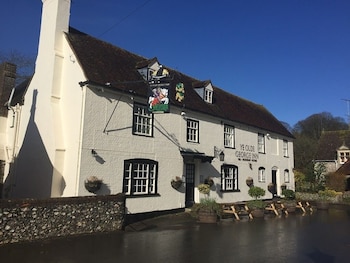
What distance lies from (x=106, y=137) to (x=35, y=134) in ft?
13.7

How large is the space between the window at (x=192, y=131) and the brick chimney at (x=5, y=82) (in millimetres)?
11546

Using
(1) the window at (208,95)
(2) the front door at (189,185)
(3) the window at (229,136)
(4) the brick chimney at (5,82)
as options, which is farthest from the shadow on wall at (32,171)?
(3) the window at (229,136)

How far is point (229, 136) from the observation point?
73.4 ft

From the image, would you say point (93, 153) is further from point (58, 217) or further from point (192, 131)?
point (192, 131)

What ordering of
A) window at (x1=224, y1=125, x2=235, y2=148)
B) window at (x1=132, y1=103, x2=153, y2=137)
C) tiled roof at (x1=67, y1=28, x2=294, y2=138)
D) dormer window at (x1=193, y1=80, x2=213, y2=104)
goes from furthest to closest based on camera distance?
window at (x1=224, y1=125, x2=235, y2=148) → dormer window at (x1=193, y1=80, x2=213, y2=104) → window at (x1=132, y1=103, x2=153, y2=137) → tiled roof at (x1=67, y1=28, x2=294, y2=138)

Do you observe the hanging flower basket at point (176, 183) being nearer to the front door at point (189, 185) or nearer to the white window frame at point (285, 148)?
the front door at point (189, 185)

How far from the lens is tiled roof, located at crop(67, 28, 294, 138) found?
1485 cm

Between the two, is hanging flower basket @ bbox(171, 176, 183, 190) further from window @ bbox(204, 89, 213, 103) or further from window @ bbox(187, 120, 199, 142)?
window @ bbox(204, 89, 213, 103)

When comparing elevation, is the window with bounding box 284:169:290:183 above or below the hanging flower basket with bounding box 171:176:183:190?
above

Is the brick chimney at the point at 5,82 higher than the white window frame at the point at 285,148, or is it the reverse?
the brick chimney at the point at 5,82

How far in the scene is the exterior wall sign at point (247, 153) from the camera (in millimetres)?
22844

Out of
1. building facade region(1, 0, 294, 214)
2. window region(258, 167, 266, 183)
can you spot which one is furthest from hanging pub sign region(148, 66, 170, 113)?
window region(258, 167, 266, 183)

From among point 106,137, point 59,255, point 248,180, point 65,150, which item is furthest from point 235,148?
point 59,255

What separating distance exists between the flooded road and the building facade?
334 cm
